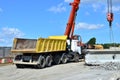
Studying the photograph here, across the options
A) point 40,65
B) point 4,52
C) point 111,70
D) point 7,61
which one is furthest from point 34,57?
point 4,52

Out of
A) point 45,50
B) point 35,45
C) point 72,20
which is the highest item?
point 72,20

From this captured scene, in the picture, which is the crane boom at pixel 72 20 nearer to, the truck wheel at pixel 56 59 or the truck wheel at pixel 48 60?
the truck wheel at pixel 56 59

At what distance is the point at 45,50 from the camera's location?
29.5 metres

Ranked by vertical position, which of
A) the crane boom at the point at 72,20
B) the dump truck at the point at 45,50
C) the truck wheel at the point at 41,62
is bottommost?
the truck wheel at the point at 41,62

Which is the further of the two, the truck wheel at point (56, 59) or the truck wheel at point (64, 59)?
the truck wheel at point (64, 59)

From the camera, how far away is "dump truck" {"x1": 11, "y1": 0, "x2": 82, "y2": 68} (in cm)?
2884

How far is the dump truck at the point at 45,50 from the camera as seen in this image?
28.8 meters

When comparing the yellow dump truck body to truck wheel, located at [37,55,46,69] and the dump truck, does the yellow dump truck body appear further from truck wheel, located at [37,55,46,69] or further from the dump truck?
truck wheel, located at [37,55,46,69]

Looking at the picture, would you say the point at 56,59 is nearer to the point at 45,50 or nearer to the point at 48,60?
the point at 48,60

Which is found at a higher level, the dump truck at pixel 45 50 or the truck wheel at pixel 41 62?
the dump truck at pixel 45 50

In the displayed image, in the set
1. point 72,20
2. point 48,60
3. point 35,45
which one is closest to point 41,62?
point 48,60

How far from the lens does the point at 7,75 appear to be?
2514cm

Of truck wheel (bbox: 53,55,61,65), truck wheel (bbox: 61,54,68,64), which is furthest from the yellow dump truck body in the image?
truck wheel (bbox: 61,54,68,64)

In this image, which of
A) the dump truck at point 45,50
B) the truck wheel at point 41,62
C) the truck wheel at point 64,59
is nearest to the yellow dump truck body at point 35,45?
the dump truck at point 45,50
